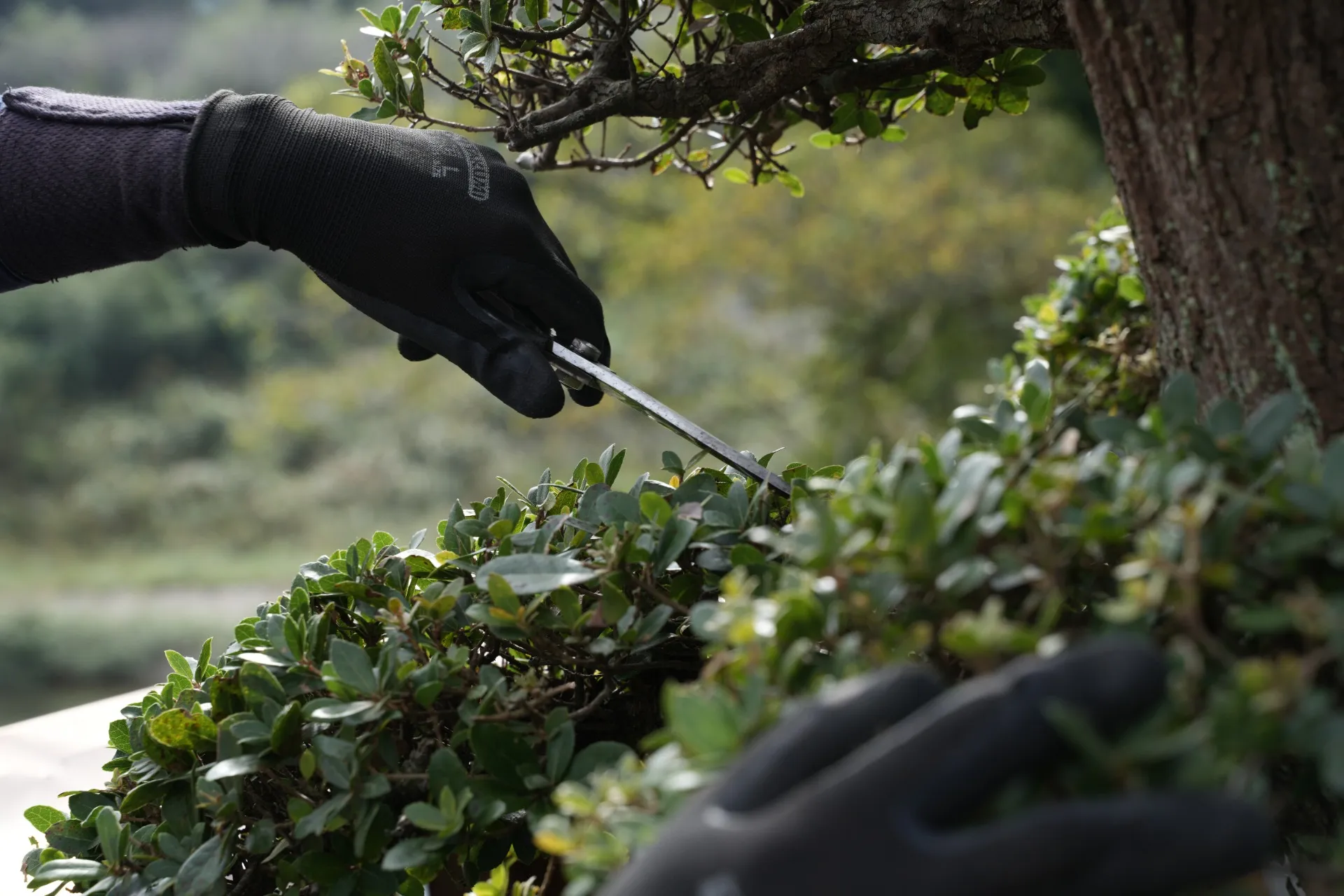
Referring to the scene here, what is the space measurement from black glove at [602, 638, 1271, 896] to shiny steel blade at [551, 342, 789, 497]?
0.32 m

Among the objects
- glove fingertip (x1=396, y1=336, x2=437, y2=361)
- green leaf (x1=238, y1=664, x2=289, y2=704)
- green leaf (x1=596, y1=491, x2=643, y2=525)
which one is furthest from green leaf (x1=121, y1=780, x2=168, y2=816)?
glove fingertip (x1=396, y1=336, x2=437, y2=361)

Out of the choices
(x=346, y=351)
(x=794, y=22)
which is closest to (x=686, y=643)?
(x=794, y=22)

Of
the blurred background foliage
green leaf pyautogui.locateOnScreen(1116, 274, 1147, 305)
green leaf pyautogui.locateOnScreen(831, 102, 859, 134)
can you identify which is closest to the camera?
green leaf pyautogui.locateOnScreen(831, 102, 859, 134)

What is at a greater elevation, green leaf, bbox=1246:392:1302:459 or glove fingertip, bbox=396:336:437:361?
glove fingertip, bbox=396:336:437:361

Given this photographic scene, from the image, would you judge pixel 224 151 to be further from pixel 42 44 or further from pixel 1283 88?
pixel 42 44

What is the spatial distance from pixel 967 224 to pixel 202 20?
20.4ft

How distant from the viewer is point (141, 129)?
3.27ft

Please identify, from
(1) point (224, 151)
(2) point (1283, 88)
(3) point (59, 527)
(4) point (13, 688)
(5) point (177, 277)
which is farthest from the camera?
(5) point (177, 277)

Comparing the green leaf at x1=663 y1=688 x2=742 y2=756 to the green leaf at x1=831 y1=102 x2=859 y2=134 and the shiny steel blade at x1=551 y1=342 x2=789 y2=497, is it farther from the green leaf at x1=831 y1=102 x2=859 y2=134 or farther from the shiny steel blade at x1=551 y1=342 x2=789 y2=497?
the green leaf at x1=831 y1=102 x2=859 y2=134

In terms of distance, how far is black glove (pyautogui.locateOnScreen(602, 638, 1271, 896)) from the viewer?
1.16 feet

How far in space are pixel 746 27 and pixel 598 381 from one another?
0.36m

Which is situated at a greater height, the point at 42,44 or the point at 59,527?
the point at 42,44

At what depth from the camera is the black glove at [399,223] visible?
949 mm

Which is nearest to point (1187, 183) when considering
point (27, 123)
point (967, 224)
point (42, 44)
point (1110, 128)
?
point (1110, 128)
